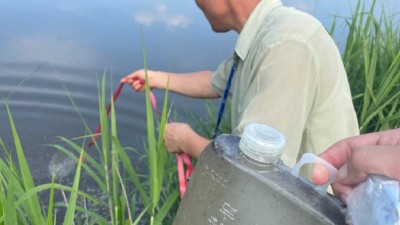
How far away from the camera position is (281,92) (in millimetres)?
1290

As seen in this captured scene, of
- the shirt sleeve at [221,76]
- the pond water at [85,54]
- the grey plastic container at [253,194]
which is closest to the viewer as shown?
the grey plastic container at [253,194]

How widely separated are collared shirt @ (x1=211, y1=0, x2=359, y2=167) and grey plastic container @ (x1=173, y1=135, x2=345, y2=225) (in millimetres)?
444

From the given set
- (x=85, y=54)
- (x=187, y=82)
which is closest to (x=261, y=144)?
(x=187, y=82)

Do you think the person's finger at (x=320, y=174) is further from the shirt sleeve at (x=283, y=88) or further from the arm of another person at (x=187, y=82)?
the arm of another person at (x=187, y=82)

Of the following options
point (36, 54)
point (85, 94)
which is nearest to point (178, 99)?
point (85, 94)

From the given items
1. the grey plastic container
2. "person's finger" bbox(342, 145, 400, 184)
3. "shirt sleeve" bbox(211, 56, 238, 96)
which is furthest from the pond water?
"person's finger" bbox(342, 145, 400, 184)

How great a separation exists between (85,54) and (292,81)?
2745 mm

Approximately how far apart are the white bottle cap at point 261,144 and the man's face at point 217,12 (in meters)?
0.81

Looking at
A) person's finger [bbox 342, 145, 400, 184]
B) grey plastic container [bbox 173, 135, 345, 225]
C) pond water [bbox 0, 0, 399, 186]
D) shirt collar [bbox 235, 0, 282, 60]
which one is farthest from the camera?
pond water [bbox 0, 0, 399, 186]

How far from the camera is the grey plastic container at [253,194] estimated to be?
0.80m

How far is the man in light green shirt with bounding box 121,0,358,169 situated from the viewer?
130 cm

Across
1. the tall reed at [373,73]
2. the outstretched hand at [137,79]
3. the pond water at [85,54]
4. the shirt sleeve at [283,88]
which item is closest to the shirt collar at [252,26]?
the shirt sleeve at [283,88]

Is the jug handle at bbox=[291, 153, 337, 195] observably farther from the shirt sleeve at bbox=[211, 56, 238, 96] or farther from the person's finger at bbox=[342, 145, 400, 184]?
the shirt sleeve at bbox=[211, 56, 238, 96]

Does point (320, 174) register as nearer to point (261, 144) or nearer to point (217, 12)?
point (261, 144)
